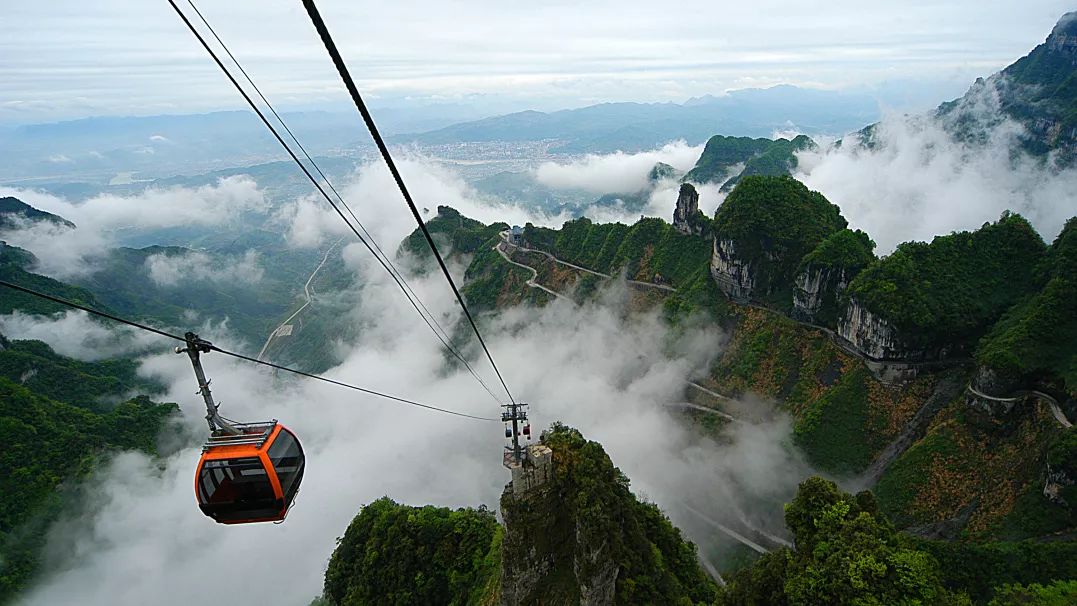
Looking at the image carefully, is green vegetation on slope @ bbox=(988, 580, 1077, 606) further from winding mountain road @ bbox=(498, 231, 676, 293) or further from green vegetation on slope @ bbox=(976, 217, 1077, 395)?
winding mountain road @ bbox=(498, 231, 676, 293)

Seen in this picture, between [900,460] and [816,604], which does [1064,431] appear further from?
[816,604]

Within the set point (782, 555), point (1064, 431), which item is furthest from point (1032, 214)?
point (782, 555)

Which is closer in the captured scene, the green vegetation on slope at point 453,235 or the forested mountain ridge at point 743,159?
the green vegetation on slope at point 453,235

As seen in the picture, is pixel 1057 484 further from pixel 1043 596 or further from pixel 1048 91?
pixel 1048 91

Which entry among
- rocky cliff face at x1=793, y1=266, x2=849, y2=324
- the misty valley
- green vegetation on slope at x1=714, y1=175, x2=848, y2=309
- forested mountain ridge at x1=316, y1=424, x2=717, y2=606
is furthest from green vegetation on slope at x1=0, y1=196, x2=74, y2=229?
rocky cliff face at x1=793, y1=266, x2=849, y2=324

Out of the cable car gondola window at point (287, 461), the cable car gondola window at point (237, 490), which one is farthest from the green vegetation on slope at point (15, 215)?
the cable car gondola window at point (287, 461)

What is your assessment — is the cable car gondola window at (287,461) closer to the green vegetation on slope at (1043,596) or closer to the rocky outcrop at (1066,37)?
the green vegetation on slope at (1043,596)
